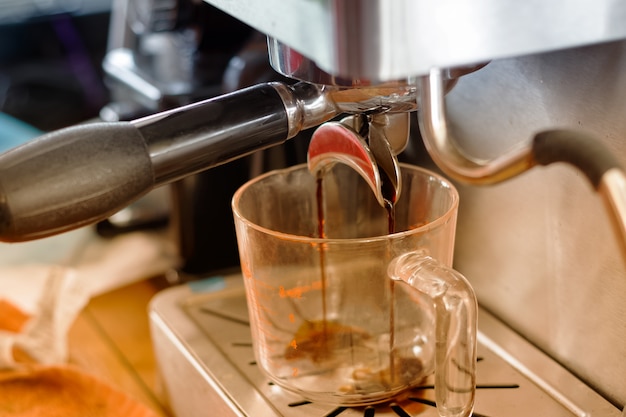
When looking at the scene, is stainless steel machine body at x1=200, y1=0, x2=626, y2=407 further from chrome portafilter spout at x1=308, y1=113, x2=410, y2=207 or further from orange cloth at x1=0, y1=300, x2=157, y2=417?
orange cloth at x1=0, y1=300, x2=157, y2=417

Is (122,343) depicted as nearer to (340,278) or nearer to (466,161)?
(340,278)

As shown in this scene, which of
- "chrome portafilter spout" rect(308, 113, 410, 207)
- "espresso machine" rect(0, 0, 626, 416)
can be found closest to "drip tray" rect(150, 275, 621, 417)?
"espresso machine" rect(0, 0, 626, 416)

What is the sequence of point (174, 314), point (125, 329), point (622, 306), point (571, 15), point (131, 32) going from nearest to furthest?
point (571, 15) → point (622, 306) → point (174, 314) → point (125, 329) → point (131, 32)

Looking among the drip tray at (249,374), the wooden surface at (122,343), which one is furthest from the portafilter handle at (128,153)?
the wooden surface at (122,343)

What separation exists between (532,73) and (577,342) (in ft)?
0.48

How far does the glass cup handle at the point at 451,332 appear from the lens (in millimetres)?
352

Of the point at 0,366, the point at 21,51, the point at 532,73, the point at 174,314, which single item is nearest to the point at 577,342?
the point at 532,73

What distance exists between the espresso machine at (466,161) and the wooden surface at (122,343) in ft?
0.17

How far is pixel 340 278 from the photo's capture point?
17.4 inches

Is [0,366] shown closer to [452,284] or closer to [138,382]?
[138,382]

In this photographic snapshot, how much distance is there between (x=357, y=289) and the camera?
1.42ft

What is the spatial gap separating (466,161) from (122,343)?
0.40 m

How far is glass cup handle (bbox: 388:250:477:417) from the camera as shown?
35cm

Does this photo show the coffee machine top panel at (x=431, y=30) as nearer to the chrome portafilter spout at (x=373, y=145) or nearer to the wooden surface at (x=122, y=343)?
the chrome portafilter spout at (x=373, y=145)
